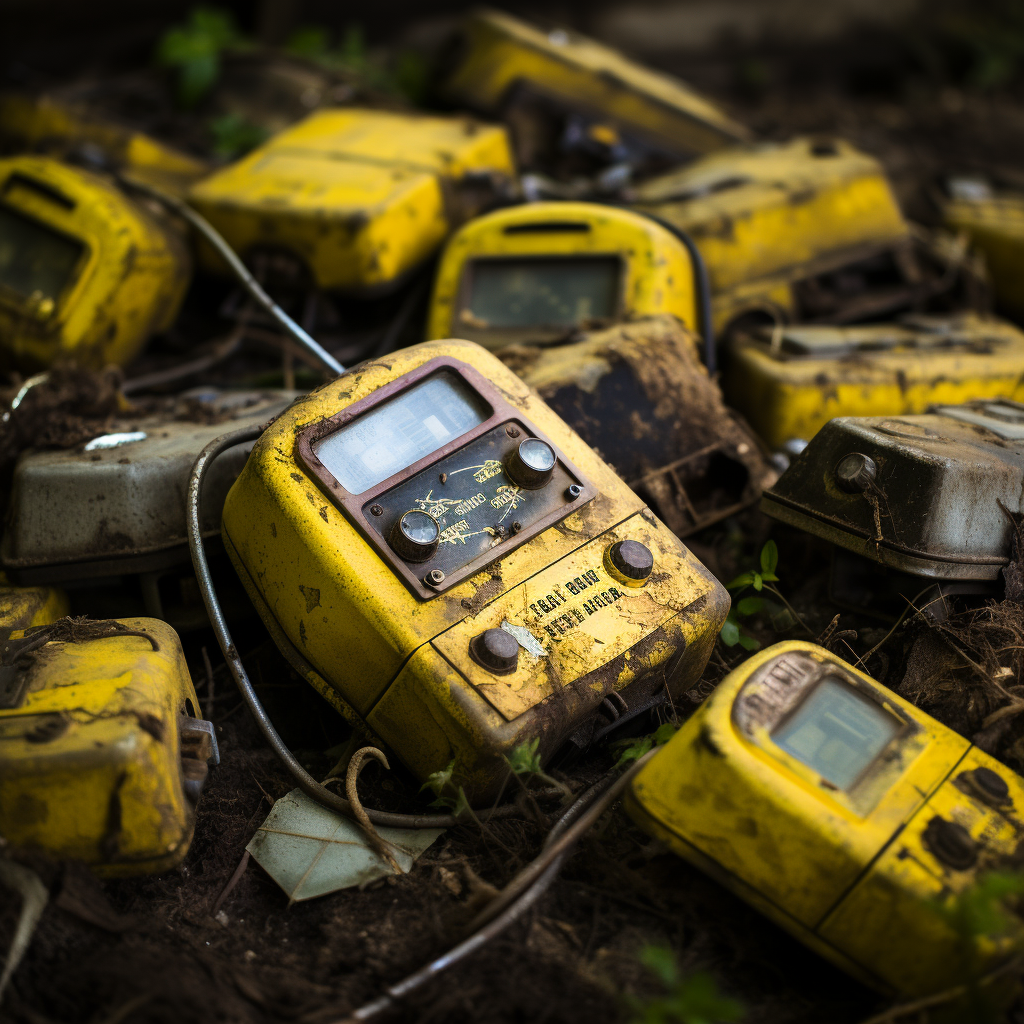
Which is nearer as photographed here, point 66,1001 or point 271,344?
point 66,1001

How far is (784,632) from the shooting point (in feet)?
7.78

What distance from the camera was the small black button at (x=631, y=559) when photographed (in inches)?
80.0

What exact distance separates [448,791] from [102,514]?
1106 millimetres

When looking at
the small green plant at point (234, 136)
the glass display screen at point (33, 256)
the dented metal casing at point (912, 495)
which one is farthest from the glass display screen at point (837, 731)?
the small green plant at point (234, 136)

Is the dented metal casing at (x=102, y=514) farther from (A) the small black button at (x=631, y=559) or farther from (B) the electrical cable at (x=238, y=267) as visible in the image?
(A) the small black button at (x=631, y=559)

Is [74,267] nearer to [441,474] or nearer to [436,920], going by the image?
[441,474]

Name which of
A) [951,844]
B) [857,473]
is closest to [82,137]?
[857,473]

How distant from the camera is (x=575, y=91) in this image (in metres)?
4.29

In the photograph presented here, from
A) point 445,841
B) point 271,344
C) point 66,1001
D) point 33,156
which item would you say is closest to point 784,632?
point 445,841

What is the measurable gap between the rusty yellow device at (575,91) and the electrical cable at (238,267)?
1678mm

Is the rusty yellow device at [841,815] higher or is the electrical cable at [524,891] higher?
the rusty yellow device at [841,815]

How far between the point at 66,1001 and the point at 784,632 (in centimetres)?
174

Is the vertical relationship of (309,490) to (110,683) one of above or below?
above

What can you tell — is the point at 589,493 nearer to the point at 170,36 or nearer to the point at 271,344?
the point at 271,344
